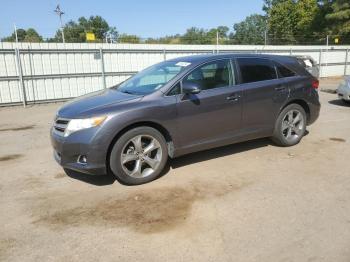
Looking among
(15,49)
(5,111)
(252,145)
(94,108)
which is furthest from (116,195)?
(15,49)

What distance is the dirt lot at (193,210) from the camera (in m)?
3.01

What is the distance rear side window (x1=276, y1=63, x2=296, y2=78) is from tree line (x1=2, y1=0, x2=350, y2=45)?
15.2m

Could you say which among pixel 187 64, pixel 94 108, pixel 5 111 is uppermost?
pixel 187 64

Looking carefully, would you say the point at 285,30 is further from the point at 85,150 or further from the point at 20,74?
the point at 85,150

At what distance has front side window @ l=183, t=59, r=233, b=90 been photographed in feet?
16.1

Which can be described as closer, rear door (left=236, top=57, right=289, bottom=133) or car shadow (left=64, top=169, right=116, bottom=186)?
car shadow (left=64, top=169, right=116, bottom=186)

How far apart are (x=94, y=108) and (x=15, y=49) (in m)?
9.19

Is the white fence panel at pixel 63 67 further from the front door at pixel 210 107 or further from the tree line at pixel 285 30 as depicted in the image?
the front door at pixel 210 107

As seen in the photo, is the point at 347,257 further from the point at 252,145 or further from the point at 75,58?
the point at 75,58

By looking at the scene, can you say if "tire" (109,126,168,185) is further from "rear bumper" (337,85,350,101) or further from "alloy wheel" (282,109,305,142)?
"rear bumper" (337,85,350,101)

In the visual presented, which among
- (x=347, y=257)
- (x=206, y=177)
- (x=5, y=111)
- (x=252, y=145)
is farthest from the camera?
(x=5, y=111)

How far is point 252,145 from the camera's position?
6176 mm

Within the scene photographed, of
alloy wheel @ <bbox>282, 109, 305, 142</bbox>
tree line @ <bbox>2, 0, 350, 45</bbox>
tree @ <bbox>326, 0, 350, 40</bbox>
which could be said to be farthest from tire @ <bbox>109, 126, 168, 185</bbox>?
tree @ <bbox>326, 0, 350, 40</bbox>

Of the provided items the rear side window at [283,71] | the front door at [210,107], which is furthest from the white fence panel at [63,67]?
the front door at [210,107]
